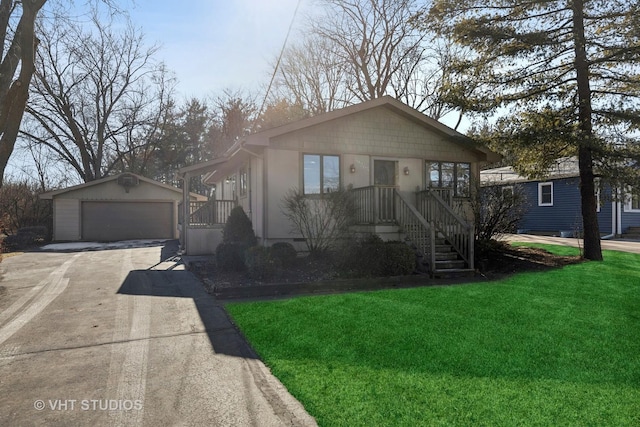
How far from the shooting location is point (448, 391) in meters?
3.21

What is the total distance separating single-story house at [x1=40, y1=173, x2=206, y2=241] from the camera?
20.5 metres

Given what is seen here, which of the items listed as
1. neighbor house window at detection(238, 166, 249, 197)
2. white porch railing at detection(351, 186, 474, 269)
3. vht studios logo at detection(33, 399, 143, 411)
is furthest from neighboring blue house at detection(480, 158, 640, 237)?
vht studios logo at detection(33, 399, 143, 411)

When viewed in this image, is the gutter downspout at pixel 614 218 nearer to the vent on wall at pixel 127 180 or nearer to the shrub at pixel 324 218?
the shrub at pixel 324 218

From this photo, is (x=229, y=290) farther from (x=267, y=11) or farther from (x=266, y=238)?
(x=267, y=11)

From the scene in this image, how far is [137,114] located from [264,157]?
2460cm

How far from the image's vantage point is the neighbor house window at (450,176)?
39.5 ft

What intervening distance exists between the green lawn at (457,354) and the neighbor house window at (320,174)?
436 centimetres

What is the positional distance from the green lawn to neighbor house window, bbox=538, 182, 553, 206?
15.0 metres

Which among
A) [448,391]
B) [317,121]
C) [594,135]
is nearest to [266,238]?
[317,121]

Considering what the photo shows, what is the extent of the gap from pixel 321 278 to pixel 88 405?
5.25 metres

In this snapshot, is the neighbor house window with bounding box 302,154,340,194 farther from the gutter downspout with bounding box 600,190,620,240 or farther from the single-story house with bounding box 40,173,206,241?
the gutter downspout with bounding box 600,190,620,240

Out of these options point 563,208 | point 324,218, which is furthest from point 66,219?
point 563,208

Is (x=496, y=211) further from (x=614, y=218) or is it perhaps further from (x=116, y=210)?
(x=116, y=210)

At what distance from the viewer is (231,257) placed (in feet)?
31.6
